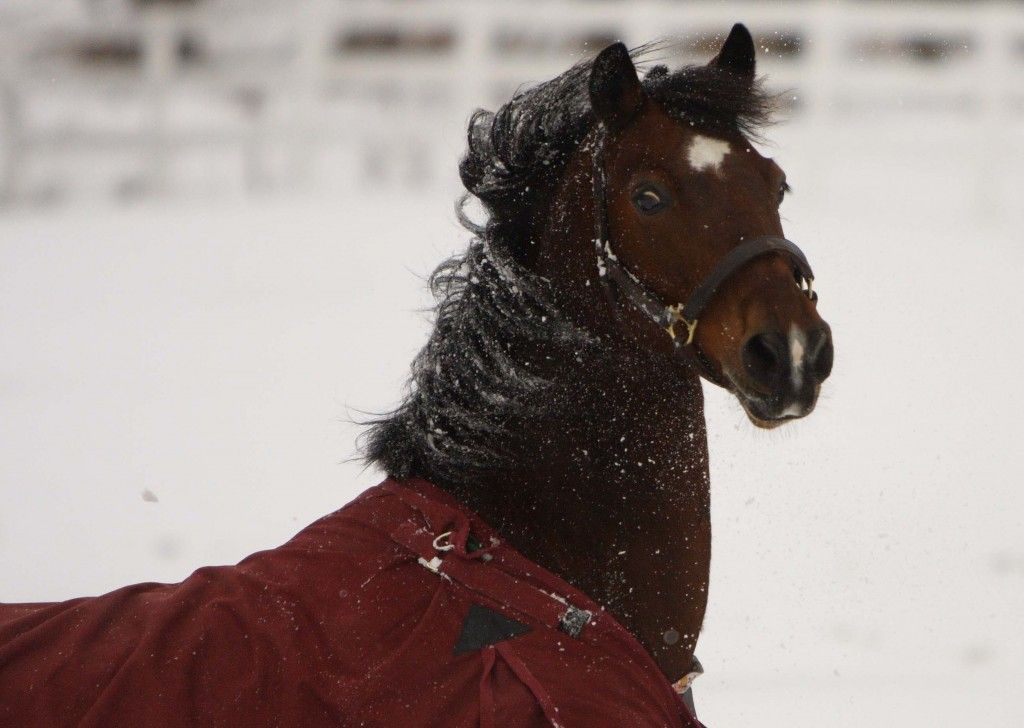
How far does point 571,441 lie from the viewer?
64.7 inches

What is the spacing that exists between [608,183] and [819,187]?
5.81m

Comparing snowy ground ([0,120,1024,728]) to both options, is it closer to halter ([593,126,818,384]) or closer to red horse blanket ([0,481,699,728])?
red horse blanket ([0,481,699,728])

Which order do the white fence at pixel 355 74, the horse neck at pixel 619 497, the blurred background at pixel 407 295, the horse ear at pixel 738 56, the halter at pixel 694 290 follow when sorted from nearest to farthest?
the halter at pixel 694 290 → the horse neck at pixel 619 497 → the horse ear at pixel 738 56 → the blurred background at pixel 407 295 → the white fence at pixel 355 74

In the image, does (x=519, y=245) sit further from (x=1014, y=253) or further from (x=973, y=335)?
(x=1014, y=253)

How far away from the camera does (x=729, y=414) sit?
4.31m

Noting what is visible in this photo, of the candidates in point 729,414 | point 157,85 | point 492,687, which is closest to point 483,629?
point 492,687

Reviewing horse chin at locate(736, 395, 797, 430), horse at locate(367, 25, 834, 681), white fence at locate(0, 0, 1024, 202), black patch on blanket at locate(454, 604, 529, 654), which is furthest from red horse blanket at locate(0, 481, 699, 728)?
white fence at locate(0, 0, 1024, 202)

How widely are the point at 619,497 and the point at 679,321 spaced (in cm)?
31

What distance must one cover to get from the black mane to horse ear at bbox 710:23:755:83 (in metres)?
0.12

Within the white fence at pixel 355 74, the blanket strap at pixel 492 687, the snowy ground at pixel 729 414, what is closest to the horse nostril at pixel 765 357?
the blanket strap at pixel 492 687

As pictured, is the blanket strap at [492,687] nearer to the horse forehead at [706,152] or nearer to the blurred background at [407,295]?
the horse forehead at [706,152]

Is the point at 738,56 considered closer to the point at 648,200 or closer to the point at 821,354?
the point at 648,200

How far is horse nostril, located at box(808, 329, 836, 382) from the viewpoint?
56.1 inches

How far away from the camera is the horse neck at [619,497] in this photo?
161 centimetres
